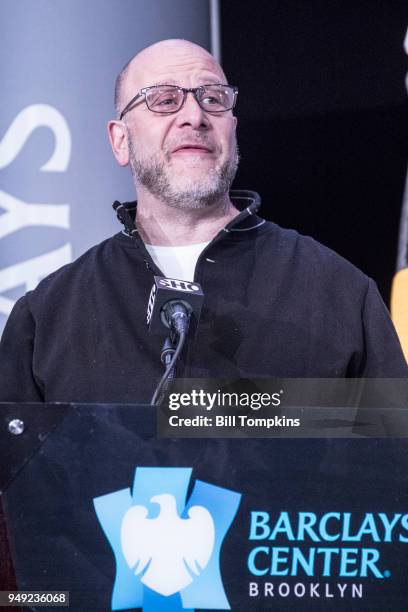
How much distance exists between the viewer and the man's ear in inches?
75.9

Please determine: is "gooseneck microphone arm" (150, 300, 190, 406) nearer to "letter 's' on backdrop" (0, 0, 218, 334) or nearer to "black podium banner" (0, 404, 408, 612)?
"black podium banner" (0, 404, 408, 612)

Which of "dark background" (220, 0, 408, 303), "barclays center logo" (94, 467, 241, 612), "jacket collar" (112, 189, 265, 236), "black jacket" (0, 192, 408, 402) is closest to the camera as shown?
"barclays center logo" (94, 467, 241, 612)

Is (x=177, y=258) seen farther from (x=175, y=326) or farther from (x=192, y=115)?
(x=175, y=326)

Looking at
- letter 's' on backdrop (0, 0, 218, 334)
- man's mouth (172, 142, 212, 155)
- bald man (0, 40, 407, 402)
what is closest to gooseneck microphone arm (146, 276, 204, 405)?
bald man (0, 40, 407, 402)

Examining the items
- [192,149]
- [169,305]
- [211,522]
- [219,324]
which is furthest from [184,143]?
Answer: [211,522]

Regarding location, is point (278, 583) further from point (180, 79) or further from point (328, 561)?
point (180, 79)

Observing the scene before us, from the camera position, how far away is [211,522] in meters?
0.87

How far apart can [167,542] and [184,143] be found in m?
1.05

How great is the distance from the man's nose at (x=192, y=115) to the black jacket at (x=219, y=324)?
216 mm

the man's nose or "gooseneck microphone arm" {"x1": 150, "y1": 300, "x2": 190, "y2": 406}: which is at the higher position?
the man's nose

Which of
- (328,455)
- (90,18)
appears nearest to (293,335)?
(328,455)

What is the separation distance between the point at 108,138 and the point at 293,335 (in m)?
0.77

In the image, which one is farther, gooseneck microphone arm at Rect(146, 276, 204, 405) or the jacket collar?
the jacket collar

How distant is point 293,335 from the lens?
1.62 metres
